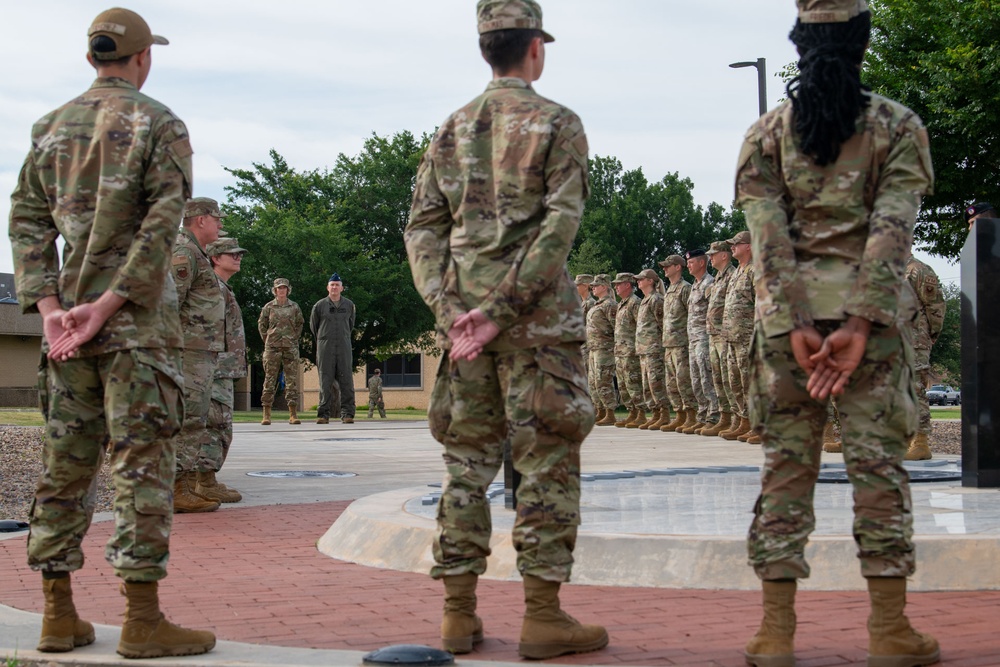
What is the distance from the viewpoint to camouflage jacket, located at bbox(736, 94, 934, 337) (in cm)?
412

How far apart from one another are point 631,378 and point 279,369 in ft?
19.6

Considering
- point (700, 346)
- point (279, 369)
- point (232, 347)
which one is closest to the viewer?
point (232, 347)

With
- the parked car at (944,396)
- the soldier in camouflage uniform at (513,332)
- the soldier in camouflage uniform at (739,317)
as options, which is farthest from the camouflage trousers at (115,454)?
the parked car at (944,396)

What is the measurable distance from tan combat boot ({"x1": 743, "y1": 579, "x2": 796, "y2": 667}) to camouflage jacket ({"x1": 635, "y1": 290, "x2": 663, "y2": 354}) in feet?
44.7

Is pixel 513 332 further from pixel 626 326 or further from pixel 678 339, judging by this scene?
pixel 626 326

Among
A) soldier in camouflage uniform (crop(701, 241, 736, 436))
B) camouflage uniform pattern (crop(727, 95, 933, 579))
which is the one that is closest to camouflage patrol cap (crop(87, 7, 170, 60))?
camouflage uniform pattern (crop(727, 95, 933, 579))

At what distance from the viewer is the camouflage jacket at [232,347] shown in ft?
31.0

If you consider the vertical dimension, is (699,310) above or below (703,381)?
above

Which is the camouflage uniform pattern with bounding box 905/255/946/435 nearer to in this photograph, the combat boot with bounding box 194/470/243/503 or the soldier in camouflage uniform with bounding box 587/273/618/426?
the combat boot with bounding box 194/470/243/503

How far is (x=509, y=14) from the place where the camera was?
461 centimetres

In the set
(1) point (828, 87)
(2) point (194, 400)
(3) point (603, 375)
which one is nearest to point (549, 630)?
(1) point (828, 87)

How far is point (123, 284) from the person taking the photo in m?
4.52

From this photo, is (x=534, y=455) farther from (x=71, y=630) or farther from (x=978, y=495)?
(x=978, y=495)

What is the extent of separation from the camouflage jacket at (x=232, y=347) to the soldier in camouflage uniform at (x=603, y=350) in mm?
10705
